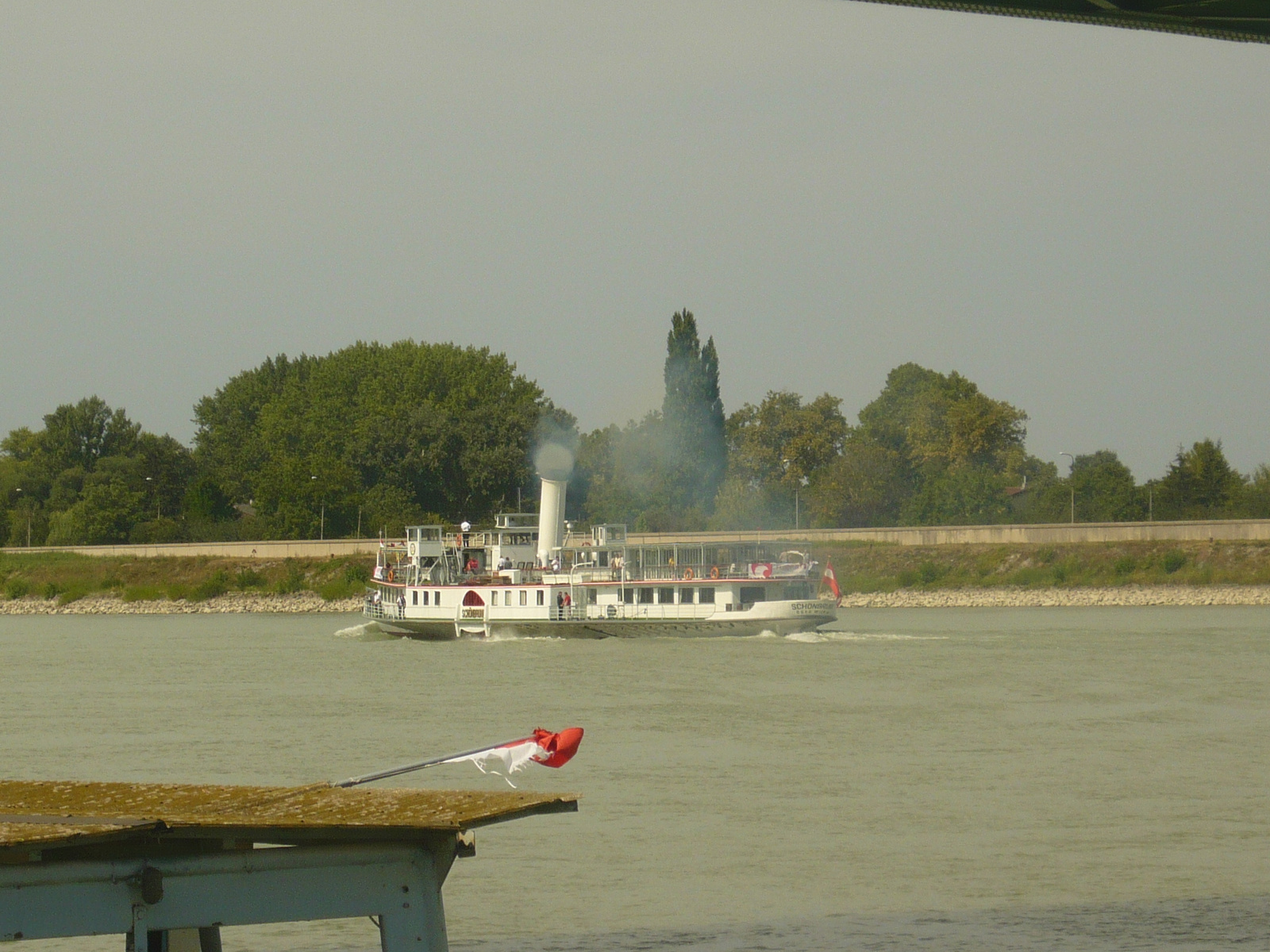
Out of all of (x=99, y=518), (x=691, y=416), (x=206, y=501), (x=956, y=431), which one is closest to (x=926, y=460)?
(x=956, y=431)

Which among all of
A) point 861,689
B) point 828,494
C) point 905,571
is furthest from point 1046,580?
point 861,689

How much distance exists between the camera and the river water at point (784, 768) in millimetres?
11812

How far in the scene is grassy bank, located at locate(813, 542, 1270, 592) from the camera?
211 feet

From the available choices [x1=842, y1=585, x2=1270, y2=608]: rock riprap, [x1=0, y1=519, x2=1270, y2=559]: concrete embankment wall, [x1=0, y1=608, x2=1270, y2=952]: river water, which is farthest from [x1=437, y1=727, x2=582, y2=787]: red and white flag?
[x1=842, y1=585, x2=1270, y2=608]: rock riprap

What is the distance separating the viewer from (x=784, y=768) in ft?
63.6

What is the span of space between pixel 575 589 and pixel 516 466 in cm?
4265

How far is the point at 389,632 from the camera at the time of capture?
4812 cm

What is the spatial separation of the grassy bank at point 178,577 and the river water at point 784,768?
32101 mm

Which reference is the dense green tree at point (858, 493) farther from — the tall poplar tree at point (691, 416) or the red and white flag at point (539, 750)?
the red and white flag at point (539, 750)

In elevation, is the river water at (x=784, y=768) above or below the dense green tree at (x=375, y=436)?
below

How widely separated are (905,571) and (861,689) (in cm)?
4111

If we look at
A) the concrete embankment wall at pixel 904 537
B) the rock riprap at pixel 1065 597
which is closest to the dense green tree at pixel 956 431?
the concrete embankment wall at pixel 904 537

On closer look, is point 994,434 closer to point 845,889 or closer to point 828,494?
point 828,494

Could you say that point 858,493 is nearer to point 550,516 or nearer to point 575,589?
point 550,516
